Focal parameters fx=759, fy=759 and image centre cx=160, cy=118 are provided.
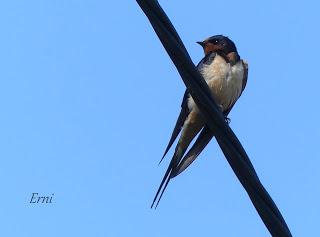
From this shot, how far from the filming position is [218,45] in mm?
4652

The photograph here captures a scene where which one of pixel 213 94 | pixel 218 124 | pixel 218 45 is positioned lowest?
pixel 218 124

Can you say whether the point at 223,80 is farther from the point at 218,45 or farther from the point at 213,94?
the point at 218,45

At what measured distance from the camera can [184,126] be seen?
13.6 feet

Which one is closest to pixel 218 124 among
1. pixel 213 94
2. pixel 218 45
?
pixel 213 94

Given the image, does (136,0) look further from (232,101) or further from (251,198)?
(232,101)

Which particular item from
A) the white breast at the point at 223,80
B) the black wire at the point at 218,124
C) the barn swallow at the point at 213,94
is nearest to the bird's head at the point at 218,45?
the barn swallow at the point at 213,94

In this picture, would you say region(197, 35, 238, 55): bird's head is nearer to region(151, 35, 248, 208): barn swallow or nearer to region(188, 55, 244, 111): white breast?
region(151, 35, 248, 208): barn swallow

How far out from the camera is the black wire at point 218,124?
2.04 metres

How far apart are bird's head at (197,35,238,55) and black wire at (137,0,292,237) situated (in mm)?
2286

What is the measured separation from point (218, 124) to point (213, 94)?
6.57 ft

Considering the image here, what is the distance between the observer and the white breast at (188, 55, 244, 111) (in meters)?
4.20

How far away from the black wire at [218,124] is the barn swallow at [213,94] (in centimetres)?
160

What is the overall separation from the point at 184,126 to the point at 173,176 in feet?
1.75

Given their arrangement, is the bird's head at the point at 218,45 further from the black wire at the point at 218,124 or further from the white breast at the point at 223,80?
the black wire at the point at 218,124
